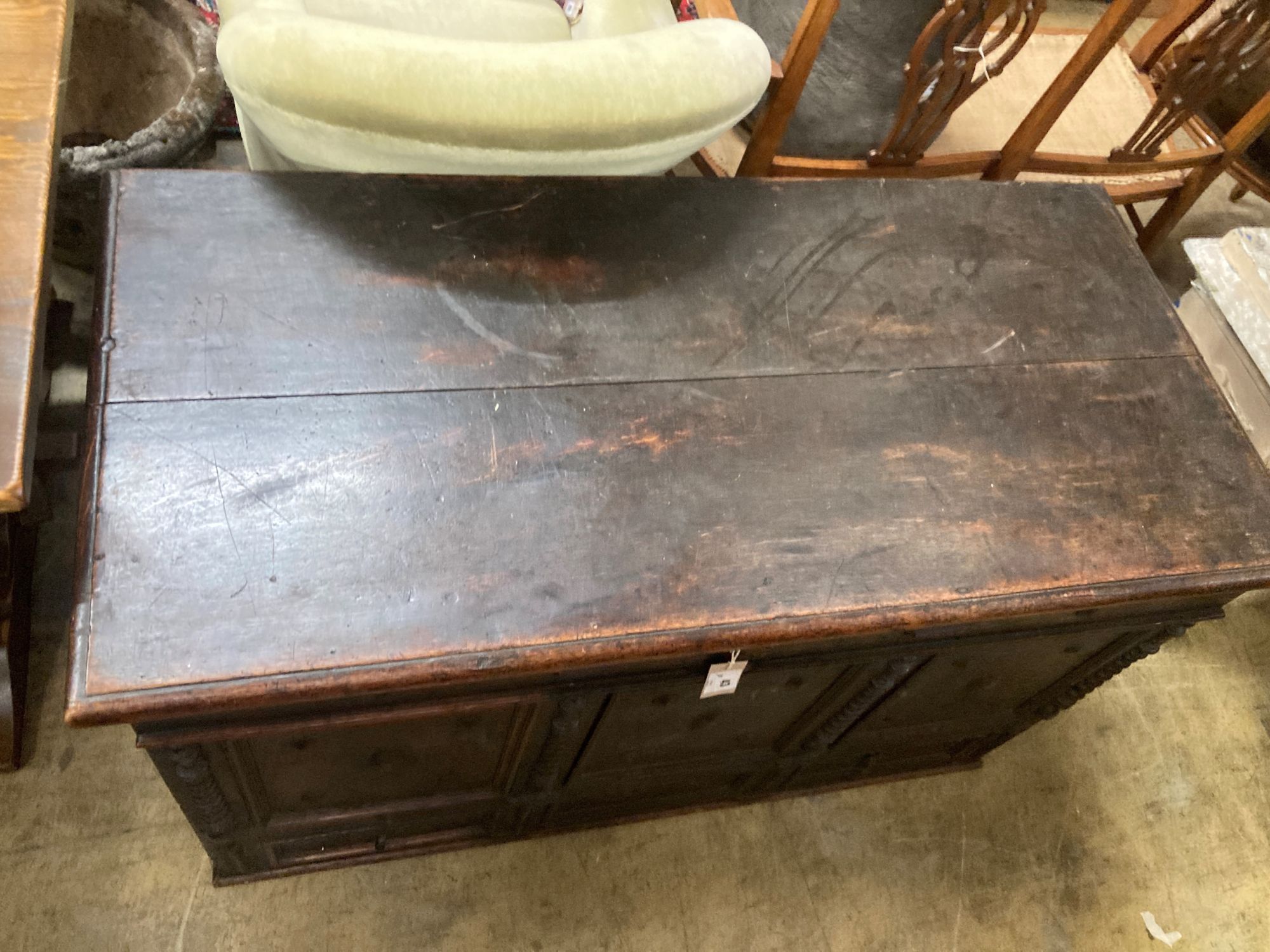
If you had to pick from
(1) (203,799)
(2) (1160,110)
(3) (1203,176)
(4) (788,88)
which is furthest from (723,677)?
(3) (1203,176)

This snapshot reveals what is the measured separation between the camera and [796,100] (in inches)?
63.2

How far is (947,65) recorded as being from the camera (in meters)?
1.47

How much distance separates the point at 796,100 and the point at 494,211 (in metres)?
0.73

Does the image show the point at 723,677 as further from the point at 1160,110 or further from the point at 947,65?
the point at 1160,110

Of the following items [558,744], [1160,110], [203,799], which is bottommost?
[203,799]

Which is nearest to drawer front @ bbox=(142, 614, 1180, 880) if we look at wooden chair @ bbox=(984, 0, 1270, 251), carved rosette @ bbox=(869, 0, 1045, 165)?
carved rosette @ bbox=(869, 0, 1045, 165)

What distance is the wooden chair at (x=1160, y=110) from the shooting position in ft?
5.57

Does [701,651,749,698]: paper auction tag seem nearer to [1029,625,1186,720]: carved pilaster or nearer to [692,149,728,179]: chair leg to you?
[1029,625,1186,720]: carved pilaster

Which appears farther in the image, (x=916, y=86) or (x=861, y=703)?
(x=916, y=86)

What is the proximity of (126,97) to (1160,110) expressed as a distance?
200 centimetres

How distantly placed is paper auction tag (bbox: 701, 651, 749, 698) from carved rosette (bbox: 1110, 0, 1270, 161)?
4.91ft

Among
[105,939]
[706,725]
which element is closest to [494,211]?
[706,725]

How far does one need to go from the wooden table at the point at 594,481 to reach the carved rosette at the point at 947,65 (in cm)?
28

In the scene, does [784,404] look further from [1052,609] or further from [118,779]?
[118,779]
